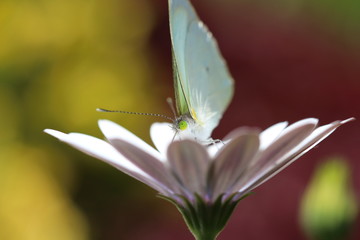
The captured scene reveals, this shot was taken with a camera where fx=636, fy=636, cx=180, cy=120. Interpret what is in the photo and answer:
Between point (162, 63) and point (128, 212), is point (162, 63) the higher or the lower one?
the higher one

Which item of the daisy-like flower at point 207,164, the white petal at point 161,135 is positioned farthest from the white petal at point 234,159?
the white petal at point 161,135

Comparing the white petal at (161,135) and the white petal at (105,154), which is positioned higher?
the white petal at (105,154)

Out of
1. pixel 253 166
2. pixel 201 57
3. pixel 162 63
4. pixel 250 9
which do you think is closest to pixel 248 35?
pixel 250 9

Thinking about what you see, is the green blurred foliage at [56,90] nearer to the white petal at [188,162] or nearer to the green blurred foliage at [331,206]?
the green blurred foliage at [331,206]

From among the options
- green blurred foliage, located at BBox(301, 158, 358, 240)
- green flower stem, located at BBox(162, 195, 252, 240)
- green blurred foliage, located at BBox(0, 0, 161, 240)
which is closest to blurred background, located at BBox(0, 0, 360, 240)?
green blurred foliage, located at BBox(0, 0, 161, 240)

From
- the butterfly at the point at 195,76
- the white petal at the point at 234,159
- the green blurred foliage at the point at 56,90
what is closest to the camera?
the white petal at the point at 234,159

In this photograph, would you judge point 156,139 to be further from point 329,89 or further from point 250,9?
point 250,9

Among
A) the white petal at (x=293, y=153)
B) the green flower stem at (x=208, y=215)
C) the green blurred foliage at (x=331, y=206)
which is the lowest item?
the green blurred foliage at (x=331, y=206)
